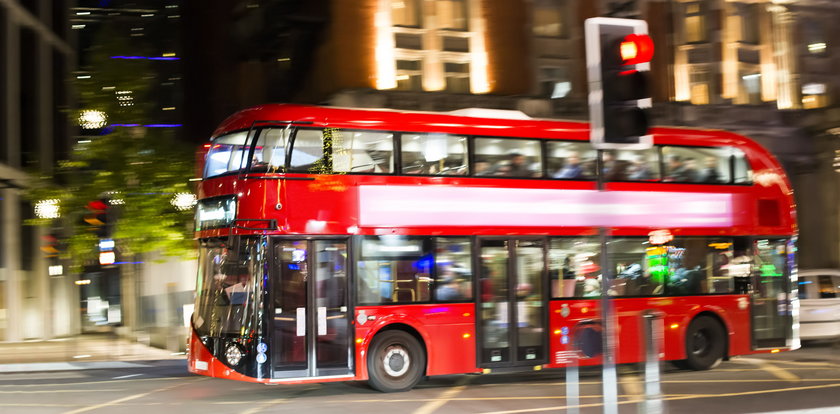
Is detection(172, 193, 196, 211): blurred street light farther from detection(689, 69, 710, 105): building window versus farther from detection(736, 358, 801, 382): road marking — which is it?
detection(689, 69, 710, 105): building window

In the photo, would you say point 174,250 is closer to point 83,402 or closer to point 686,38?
point 83,402

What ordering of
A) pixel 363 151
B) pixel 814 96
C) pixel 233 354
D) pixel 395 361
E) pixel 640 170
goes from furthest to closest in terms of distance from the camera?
pixel 814 96
pixel 640 170
pixel 395 361
pixel 363 151
pixel 233 354

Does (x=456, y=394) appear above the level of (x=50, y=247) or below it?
below

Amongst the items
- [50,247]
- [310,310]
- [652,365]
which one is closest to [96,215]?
[50,247]

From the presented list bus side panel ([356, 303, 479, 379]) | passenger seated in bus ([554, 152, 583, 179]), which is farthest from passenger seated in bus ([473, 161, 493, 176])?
bus side panel ([356, 303, 479, 379])

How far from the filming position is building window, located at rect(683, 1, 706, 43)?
36.8 metres

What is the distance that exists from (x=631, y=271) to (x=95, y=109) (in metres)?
15.1

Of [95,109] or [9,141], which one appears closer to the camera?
[95,109]

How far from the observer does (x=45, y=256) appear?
31.9 m

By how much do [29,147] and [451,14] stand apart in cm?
1581

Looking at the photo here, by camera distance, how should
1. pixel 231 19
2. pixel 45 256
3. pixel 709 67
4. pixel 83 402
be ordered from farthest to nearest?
pixel 231 19, pixel 709 67, pixel 45 256, pixel 83 402

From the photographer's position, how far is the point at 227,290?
13258 mm

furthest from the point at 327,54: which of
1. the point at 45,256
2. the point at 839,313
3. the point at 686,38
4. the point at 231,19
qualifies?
the point at 839,313

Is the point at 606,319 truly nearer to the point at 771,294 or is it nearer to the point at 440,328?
the point at 440,328
